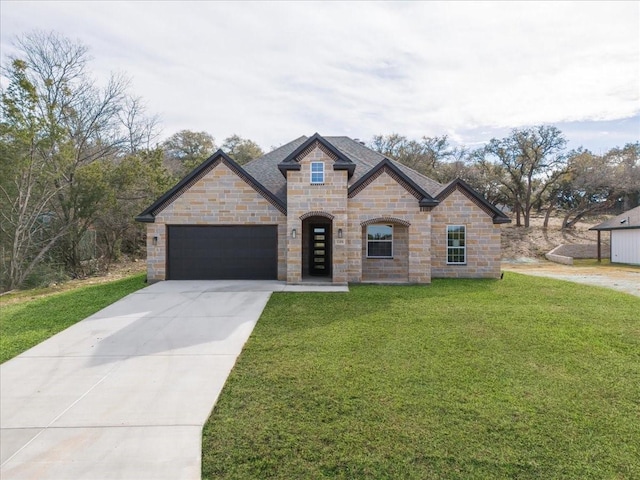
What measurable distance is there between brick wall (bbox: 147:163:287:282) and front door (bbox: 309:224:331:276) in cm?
200

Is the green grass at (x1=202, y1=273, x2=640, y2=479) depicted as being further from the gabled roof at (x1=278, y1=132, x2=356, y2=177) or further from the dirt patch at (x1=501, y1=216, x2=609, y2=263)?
the dirt patch at (x1=501, y1=216, x2=609, y2=263)

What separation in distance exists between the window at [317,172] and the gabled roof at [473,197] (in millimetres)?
5062

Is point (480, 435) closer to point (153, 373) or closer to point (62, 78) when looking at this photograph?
point (153, 373)

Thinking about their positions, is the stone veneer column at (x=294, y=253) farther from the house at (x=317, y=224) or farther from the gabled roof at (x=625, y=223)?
the gabled roof at (x=625, y=223)

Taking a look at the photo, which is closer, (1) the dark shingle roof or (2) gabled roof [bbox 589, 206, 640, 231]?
(1) the dark shingle roof

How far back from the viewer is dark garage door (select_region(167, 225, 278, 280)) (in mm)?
13367

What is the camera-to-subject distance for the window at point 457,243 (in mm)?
14133

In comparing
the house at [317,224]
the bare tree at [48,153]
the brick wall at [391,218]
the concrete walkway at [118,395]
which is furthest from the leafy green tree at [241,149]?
the concrete walkway at [118,395]

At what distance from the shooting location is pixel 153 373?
211 inches

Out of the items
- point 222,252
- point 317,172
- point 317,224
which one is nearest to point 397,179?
point 317,172

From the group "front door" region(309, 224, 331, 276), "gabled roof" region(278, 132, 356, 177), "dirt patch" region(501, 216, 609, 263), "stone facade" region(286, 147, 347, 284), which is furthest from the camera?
"dirt patch" region(501, 216, 609, 263)

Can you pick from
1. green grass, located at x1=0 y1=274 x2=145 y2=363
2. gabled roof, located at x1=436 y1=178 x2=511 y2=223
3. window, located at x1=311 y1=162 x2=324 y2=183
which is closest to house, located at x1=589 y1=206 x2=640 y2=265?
gabled roof, located at x1=436 y1=178 x2=511 y2=223

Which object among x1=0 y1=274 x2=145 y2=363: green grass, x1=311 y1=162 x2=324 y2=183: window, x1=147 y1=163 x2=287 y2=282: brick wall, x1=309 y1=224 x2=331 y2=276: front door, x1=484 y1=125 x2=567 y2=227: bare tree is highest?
x1=484 y1=125 x2=567 y2=227: bare tree

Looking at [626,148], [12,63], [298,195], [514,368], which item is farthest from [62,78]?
[626,148]
